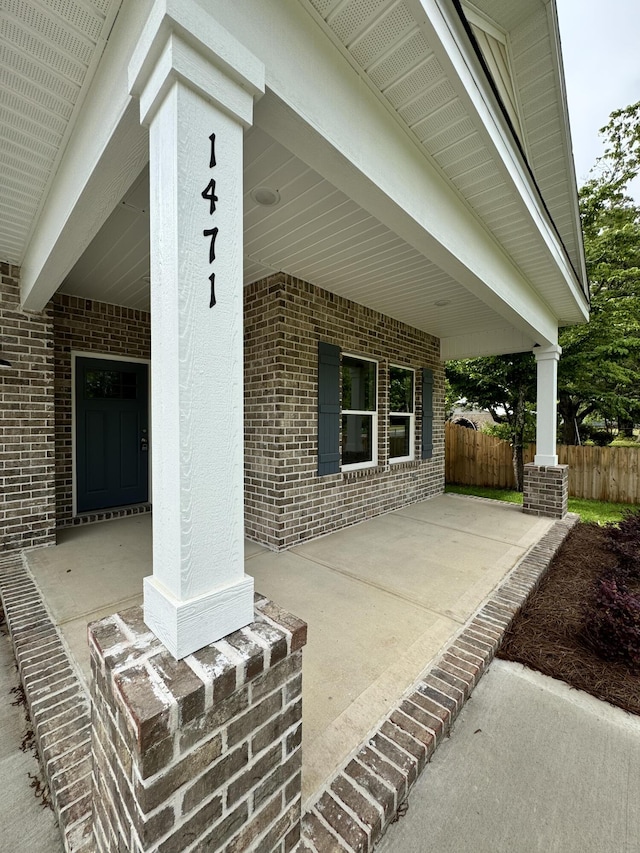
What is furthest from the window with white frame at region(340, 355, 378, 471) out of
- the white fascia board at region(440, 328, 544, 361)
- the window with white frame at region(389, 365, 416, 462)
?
the white fascia board at region(440, 328, 544, 361)

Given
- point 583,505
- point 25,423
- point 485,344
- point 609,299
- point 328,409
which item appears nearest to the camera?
point 25,423

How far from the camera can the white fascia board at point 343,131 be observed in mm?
1270

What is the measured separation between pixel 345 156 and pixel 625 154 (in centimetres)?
1056

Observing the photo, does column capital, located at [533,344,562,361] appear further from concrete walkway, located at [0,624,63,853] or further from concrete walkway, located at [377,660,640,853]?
concrete walkway, located at [0,624,63,853]

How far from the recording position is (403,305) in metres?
4.84

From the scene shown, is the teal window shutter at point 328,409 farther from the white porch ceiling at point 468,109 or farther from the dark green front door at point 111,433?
the dark green front door at point 111,433

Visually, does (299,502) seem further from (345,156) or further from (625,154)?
(625,154)

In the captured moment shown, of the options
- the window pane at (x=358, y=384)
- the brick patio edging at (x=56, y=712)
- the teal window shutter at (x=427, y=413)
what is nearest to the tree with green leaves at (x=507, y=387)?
the teal window shutter at (x=427, y=413)

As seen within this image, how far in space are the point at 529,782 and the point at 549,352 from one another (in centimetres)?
515

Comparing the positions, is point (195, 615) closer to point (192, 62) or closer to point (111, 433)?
point (192, 62)

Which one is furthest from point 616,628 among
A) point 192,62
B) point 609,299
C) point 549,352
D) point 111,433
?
point 609,299

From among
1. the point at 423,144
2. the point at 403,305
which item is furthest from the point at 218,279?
the point at 403,305

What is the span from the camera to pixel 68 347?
14.6 ft

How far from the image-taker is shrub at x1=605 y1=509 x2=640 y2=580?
3501 millimetres
